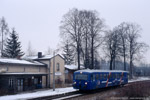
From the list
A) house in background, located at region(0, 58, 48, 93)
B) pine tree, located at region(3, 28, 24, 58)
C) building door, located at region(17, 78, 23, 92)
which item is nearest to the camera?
house in background, located at region(0, 58, 48, 93)

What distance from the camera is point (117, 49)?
174 ft

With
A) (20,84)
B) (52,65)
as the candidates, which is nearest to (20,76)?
A: (20,84)

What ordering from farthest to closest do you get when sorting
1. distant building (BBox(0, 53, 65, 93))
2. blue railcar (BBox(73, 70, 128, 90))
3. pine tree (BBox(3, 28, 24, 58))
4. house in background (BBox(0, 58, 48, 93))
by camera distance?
pine tree (BBox(3, 28, 24, 58)), distant building (BBox(0, 53, 65, 93)), house in background (BBox(0, 58, 48, 93)), blue railcar (BBox(73, 70, 128, 90))

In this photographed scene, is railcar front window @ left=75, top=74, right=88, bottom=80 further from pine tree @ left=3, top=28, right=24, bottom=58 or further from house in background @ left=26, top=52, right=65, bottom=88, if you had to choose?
pine tree @ left=3, top=28, right=24, bottom=58

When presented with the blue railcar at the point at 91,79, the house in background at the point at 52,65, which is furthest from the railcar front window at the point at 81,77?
the house in background at the point at 52,65

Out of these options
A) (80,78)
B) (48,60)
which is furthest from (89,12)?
(80,78)

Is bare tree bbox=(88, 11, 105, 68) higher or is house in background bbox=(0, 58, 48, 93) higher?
bare tree bbox=(88, 11, 105, 68)

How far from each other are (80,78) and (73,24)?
62.5 feet

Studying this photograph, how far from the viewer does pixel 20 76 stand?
29594mm

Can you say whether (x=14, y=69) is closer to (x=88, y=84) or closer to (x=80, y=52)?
(x=88, y=84)

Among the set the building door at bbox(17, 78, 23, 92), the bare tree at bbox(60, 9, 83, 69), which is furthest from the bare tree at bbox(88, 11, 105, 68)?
the building door at bbox(17, 78, 23, 92)

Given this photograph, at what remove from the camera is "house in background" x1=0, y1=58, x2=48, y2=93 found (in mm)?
27156

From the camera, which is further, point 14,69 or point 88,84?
point 14,69

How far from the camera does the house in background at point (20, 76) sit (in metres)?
27.2
